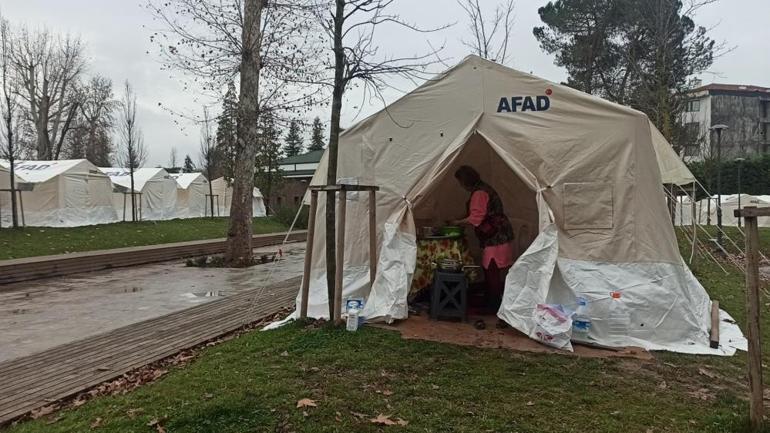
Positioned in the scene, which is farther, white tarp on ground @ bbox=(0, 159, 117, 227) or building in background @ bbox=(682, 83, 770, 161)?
building in background @ bbox=(682, 83, 770, 161)

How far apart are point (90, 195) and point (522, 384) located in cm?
2310

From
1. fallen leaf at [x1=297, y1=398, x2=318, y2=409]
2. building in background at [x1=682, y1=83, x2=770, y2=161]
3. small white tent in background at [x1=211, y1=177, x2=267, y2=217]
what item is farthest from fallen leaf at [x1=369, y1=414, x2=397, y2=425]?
building in background at [x1=682, y1=83, x2=770, y2=161]

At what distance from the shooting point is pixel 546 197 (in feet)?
18.6

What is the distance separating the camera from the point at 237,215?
1395cm

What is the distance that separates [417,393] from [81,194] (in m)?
22.4

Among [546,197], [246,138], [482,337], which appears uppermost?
[246,138]

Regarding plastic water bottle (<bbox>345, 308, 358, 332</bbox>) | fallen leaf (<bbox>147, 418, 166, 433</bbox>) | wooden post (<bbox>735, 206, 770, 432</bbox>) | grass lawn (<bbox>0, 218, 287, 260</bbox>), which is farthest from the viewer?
grass lawn (<bbox>0, 218, 287, 260</bbox>)

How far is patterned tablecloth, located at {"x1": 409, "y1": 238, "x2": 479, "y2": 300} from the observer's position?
6445 mm

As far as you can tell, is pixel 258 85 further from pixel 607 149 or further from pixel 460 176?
pixel 607 149

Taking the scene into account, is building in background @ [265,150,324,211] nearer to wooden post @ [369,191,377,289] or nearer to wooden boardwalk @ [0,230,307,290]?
wooden boardwalk @ [0,230,307,290]

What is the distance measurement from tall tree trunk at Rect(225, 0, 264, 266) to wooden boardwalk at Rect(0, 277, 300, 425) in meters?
6.09

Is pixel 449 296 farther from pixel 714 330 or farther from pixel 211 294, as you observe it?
pixel 211 294

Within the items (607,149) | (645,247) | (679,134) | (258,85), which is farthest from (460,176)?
(679,134)

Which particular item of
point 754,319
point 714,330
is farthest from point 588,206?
point 754,319
